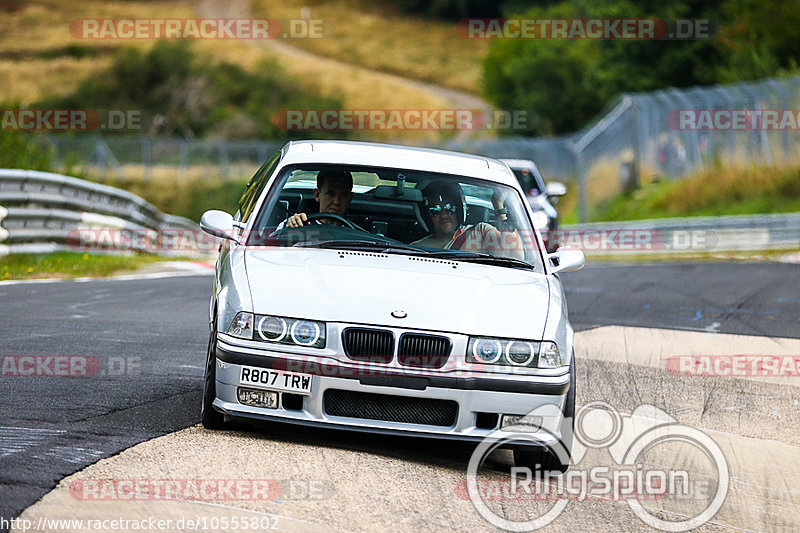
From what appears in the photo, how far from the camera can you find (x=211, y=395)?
610 cm

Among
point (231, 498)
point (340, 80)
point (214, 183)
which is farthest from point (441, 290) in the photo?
point (340, 80)

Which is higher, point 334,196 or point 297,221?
point 334,196

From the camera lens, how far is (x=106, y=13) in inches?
4471

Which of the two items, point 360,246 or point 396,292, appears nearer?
point 396,292

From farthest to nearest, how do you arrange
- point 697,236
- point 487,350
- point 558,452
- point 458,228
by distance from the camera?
point 697,236
point 458,228
point 558,452
point 487,350

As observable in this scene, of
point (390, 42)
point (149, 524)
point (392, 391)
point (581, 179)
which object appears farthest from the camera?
point (390, 42)

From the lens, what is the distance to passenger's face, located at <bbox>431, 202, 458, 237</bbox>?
24.1 ft

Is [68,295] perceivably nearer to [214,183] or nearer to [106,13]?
[214,183]

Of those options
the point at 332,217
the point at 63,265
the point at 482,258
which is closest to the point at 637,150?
the point at 63,265

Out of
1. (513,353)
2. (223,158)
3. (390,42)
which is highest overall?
(390,42)

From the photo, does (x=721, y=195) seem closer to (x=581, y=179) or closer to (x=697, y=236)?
(x=697, y=236)

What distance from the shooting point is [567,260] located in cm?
730

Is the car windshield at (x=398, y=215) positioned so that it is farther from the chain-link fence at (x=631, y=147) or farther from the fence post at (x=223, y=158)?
the fence post at (x=223, y=158)

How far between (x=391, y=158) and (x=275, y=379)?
6.70 ft
